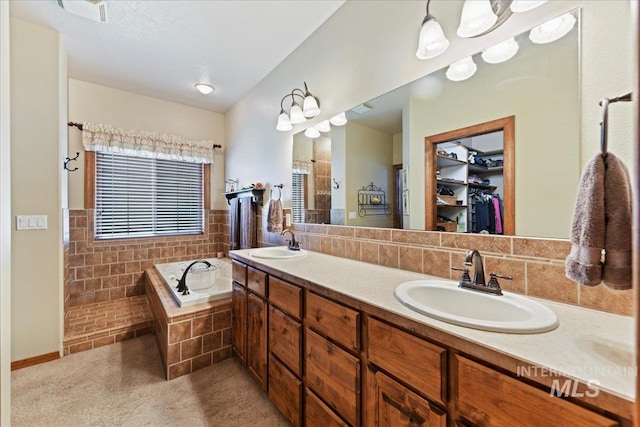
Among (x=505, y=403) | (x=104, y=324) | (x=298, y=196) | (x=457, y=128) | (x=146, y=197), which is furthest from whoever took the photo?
(x=146, y=197)

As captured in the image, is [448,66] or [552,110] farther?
[448,66]

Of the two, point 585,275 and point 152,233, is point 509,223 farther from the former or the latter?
point 152,233

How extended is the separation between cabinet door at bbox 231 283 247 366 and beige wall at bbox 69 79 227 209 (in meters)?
2.31

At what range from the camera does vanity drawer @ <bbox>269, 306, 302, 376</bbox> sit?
53.4 inches

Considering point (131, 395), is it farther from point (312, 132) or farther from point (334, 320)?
point (312, 132)

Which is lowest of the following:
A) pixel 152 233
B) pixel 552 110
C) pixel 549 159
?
pixel 152 233

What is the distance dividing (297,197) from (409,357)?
5.93 feet

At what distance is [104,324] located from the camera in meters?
2.56

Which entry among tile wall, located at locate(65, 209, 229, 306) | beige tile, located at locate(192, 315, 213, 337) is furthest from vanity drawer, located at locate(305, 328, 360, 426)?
tile wall, located at locate(65, 209, 229, 306)

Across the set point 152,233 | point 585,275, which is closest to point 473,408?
point 585,275

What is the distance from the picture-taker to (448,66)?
1.32 meters

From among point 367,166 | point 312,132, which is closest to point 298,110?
point 312,132

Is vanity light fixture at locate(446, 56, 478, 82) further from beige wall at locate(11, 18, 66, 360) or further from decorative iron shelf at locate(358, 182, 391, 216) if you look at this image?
beige wall at locate(11, 18, 66, 360)

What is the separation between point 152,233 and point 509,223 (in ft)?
13.0
